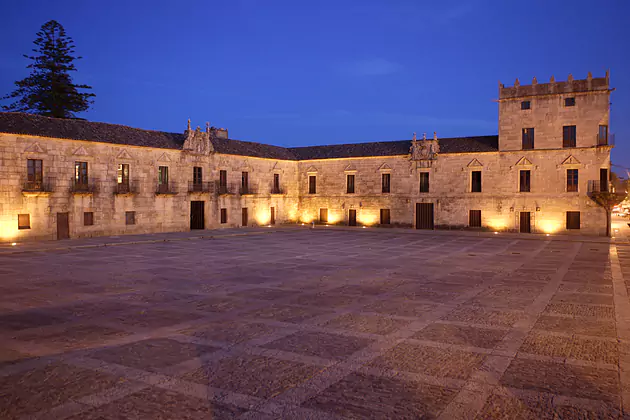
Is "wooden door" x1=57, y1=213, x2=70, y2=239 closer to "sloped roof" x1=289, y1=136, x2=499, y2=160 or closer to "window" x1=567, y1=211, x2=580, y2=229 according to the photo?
"sloped roof" x1=289, y1=136, x2=499, y2=160

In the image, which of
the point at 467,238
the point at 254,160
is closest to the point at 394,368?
the point at 467,238

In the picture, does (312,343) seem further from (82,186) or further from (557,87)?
(557,87)

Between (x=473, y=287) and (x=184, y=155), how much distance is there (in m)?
26.8

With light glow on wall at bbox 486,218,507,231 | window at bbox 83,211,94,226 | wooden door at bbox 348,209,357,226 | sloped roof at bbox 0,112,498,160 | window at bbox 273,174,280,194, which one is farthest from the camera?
window at bbox 273,174,280,194

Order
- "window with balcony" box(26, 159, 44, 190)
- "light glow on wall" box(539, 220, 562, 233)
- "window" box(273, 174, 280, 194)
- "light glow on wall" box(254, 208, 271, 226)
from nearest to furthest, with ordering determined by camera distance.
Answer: "window with balcony" box(26, 159, 44, 190)
"light glow on wall" box(539, 220, 562, 233)
"light glow on wall" box(254, 208, 271, 226)
"window" box(273, 174, 280, 194)

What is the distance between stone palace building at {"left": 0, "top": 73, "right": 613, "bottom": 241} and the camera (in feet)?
88.3

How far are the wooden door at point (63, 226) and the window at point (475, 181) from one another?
29.2 m

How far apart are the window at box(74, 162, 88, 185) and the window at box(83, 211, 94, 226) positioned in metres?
1.94

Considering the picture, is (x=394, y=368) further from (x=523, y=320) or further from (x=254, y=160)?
(x=254, y=160)

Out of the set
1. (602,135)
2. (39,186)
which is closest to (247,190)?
(39,186)

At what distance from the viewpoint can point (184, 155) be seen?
34.6 metres

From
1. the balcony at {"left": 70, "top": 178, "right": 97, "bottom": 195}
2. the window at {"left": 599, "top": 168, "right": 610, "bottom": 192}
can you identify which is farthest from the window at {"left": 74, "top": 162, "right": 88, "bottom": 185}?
the window at {"left": 599, "top": 168, "right": 610, "bottom": 192}

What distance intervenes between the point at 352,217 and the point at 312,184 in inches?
215

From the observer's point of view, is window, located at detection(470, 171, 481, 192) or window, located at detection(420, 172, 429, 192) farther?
window, located at detection(420, 172, 429, 192)
